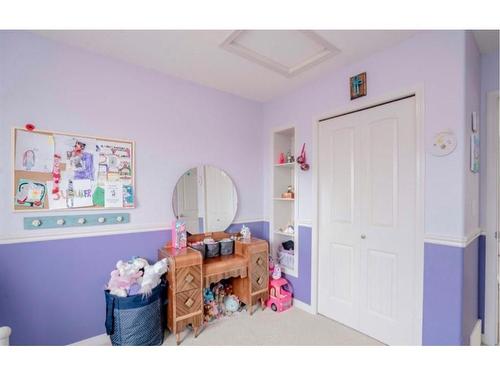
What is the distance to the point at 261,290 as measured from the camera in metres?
2.38

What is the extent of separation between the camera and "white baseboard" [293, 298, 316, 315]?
2.34 metres

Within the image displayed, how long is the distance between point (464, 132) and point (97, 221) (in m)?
2.71

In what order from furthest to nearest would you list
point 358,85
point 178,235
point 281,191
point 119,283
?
point 281,191 < point 178,235 < point 358,85 < point 119,283

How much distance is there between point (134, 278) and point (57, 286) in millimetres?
529

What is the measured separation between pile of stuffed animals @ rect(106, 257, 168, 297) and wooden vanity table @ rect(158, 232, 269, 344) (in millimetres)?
104

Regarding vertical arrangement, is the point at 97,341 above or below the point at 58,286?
below

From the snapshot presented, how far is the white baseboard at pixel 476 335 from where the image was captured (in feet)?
5.29

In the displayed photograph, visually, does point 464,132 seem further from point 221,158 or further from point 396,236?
point 221,158

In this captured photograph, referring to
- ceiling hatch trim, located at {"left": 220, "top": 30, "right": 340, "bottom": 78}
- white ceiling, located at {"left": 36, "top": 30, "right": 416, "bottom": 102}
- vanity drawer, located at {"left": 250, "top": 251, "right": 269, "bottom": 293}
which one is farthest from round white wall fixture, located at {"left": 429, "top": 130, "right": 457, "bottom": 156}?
vanity drawer, located at {"left": 250, "top": 251, "right": 269, "bottom": 293}

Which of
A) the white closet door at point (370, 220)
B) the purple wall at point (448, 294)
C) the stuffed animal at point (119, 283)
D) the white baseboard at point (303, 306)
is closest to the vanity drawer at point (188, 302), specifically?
the stuffed animal at point (119, 283)

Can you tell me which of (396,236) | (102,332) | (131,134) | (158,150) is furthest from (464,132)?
(102,332)

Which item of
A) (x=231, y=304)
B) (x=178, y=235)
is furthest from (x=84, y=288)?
(x=231, y=304)

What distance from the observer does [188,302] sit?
6.15 ft

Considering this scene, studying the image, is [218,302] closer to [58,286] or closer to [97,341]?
[97,341]
